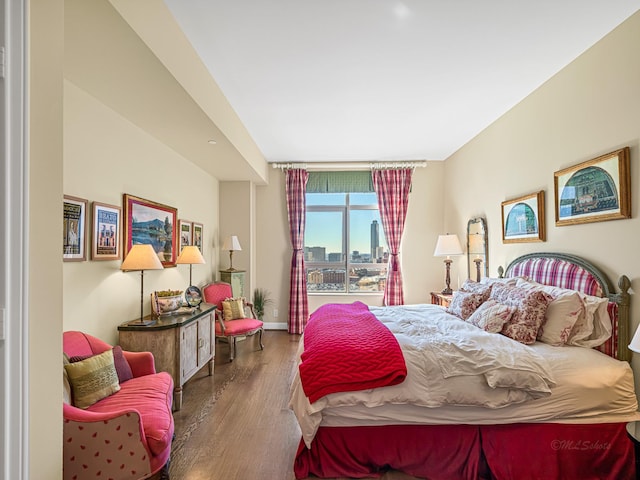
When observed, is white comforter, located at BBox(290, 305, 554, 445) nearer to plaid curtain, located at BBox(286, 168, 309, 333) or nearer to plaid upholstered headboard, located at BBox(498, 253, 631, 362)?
plaid upholstered headboard, located at BBox(498, 253, 631, 362)

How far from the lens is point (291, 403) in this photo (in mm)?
2162

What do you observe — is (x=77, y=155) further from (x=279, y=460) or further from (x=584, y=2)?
(x=584, y=2)

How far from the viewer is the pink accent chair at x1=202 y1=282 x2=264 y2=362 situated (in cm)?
419

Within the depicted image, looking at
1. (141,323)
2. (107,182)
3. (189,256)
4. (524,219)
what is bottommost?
(141,323)

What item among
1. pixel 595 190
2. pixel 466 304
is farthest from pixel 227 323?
pixel 595 190

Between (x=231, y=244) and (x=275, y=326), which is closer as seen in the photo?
(x=231, y=244)

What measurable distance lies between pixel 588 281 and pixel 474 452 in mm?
1501

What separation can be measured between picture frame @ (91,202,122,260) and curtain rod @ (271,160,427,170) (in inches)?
126

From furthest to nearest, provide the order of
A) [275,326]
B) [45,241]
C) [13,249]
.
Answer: [275,326] < [45,241] < [13,249]

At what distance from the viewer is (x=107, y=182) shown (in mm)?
→ 2736

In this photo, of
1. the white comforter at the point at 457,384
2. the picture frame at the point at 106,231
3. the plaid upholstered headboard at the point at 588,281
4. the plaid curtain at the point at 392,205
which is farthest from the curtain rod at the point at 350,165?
the white comforter at the point at 457,384

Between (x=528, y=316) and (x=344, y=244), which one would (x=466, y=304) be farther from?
Answer: (x=344, y=244)

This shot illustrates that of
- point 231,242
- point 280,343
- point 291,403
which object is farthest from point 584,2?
point 280,343

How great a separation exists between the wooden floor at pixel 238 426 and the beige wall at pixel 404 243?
1787 millimetres
